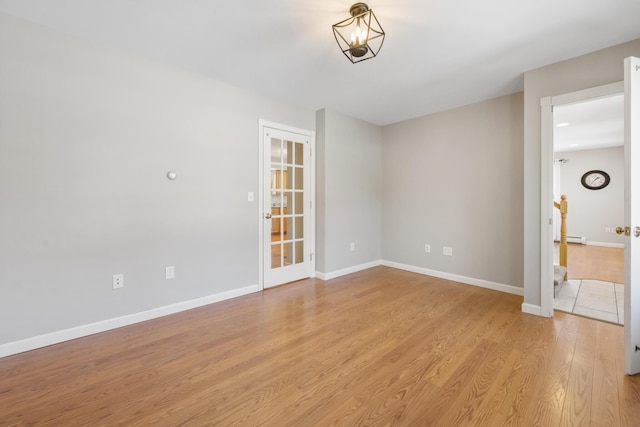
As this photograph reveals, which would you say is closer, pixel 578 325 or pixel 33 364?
pixel 33 364

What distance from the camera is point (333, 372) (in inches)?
70.2

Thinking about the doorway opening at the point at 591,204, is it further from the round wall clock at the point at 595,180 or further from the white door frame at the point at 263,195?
the white door frame at the point at 263,195

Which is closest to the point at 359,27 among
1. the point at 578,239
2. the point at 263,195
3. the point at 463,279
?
the point at 263,195

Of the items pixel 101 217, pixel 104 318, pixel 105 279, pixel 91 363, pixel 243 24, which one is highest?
pixel 243 24

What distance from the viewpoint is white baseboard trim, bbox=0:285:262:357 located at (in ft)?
6.52

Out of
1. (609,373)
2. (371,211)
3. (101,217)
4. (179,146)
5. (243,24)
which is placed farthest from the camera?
(371,211)

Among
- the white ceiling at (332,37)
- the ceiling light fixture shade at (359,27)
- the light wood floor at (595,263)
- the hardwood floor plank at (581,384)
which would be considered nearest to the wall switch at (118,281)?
the white ceiling at (332,37)

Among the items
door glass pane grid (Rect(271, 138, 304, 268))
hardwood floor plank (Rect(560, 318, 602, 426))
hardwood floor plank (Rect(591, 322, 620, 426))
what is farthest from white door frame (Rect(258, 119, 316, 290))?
hardwood floor plank (Rect(591, 322, 620, 426))

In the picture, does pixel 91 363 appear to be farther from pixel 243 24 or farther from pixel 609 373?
pixel 609 373

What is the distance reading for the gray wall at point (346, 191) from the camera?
3881 millimetres

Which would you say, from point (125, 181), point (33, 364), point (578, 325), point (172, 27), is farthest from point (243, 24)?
point (578, 325)

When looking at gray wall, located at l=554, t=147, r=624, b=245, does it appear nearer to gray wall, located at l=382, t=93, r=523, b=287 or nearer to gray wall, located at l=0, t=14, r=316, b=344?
gray wall, located at l=382, t=93, r=523, b=287

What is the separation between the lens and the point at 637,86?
173 cm

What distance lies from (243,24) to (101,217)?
1.96 meters
